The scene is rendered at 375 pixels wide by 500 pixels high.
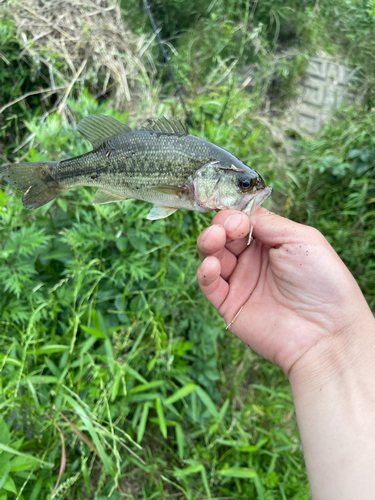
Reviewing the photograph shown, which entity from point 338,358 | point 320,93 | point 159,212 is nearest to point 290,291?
point 338,358

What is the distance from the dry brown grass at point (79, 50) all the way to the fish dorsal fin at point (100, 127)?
205 cm

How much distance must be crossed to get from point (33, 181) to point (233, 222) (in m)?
1.10

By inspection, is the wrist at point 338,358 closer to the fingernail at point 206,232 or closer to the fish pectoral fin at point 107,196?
the fingernail at point 206,232

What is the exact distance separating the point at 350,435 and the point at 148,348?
141 centimetres

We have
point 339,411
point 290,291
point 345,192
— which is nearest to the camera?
point 339,411

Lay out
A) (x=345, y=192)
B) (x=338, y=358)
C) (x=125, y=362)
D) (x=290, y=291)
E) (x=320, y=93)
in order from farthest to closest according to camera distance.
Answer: (x=320, y=93)
(x=345, y=192)
(x=125, y=362)
(x=290, y=291)
(x=338, y=358)

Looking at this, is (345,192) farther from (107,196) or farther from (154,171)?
(107,196)

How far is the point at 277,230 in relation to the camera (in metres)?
1.63

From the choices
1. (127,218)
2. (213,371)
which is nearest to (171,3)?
(127,218)

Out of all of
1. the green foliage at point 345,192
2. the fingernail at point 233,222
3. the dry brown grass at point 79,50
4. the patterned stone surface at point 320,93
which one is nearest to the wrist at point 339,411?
the fingernail at point 233,222

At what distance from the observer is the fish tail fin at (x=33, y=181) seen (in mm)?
1577

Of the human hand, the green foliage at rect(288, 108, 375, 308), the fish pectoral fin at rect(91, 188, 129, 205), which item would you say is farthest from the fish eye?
the green foliage at rect(288, 108, 375, 308)

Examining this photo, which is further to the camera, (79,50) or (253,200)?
(79,50)

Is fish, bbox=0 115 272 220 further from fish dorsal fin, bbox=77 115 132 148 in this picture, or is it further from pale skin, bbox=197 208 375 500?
pale skin, bbox=197 208 375 500
